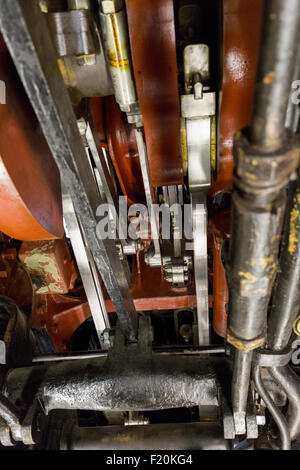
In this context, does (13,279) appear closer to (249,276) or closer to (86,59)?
(86,59)

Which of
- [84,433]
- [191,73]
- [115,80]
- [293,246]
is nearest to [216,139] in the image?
[191,73]

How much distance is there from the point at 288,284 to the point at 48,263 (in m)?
0.96

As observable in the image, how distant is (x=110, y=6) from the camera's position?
2.45ft

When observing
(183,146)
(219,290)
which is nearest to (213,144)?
(183,146)

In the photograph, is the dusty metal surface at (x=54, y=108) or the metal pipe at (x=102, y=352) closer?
the dusty metal surface at (x=54, y=108)

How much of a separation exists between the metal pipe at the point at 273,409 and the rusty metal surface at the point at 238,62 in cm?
69

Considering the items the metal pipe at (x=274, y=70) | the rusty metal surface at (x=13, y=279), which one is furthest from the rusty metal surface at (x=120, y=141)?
the metal pipe at (x=274, y=70)

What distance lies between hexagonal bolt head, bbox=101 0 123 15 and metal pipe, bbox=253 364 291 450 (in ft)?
3.37

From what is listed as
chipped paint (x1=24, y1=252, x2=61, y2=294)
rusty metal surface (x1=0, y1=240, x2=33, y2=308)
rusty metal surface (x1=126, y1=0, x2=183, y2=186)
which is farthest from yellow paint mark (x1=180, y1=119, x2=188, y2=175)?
rusty metal surface (x1=0, y1=240, x2=33, y2=308)

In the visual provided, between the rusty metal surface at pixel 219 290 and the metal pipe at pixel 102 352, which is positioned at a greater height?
the rusty metal surface at pixel 219 290

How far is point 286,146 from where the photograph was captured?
494 millimetres

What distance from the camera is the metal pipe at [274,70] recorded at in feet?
1.31

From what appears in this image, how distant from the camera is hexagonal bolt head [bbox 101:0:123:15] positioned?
74cm

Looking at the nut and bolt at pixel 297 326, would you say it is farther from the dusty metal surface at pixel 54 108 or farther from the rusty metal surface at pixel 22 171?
the rusty metal surface at pixel 22 171
